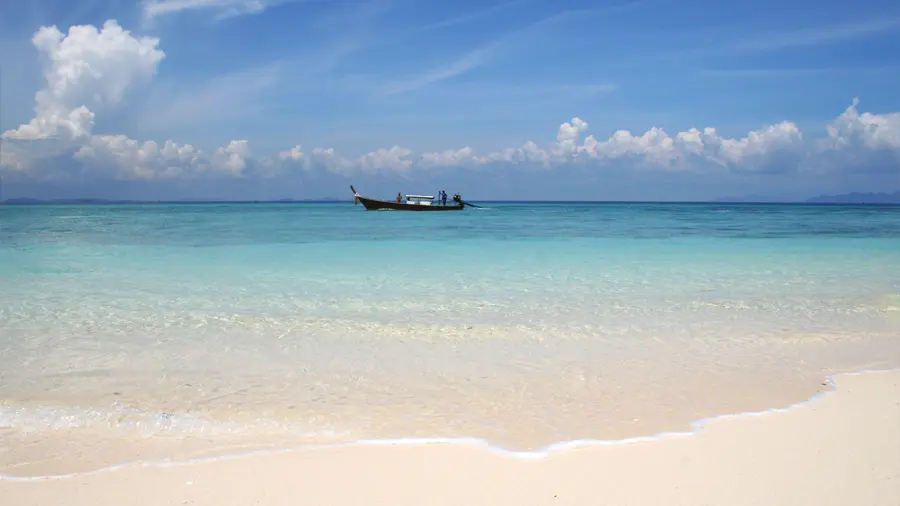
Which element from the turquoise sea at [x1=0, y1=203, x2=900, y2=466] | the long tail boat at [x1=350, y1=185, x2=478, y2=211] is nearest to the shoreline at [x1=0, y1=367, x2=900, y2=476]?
the turquoise sea at [x1=0, y1=203, x2=900, y2=466]

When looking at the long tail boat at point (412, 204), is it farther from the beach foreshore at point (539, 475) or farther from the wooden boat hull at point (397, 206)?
the beach foreshore at point (539, 475)

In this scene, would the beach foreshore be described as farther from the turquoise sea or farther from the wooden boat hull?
the wooden boat hull

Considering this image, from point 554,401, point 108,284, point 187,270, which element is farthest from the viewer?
point 187,270

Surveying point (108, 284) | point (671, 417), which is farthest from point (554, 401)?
point (108, 284)

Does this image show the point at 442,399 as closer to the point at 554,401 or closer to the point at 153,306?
the point at 554,401

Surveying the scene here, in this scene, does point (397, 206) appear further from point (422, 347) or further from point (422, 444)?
point (422, 444)

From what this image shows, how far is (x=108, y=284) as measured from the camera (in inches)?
493

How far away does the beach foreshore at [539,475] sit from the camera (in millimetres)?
3658

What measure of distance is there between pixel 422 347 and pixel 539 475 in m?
3.68

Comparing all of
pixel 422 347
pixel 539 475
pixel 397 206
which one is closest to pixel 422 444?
pixel 539 475

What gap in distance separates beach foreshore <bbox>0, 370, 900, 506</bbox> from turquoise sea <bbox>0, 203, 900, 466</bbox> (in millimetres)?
410

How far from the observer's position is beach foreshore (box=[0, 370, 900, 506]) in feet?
12.0

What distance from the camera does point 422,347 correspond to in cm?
752

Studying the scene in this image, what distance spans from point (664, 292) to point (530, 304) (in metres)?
3.11
